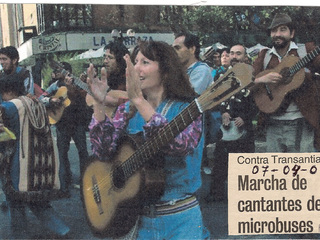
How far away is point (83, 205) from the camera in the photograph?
425 centimetres

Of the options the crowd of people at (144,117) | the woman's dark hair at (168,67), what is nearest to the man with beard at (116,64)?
the crowd of people at (144,117)

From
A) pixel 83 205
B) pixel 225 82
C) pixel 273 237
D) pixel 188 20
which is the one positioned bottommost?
pixel 273 237

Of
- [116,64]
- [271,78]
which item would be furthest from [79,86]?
[271,78]

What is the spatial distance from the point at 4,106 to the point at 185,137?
150cm

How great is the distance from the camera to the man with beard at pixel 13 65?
13.4ft

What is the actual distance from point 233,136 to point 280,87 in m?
0.59

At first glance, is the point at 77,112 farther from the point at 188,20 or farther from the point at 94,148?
the point at 188,20

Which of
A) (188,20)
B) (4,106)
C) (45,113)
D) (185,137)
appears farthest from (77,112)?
(188,20)

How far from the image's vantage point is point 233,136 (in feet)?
14.1

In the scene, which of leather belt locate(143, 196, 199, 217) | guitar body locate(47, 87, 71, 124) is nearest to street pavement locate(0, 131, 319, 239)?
leather belt locate(143, 196, 199, 217)

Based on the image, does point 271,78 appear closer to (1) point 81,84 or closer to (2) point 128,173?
(2) point 128,173

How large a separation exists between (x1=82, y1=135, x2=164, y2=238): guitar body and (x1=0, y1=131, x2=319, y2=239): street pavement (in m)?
0.07

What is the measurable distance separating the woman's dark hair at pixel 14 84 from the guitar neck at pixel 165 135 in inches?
42.9

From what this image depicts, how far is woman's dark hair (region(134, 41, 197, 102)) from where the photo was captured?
4.12 metres
